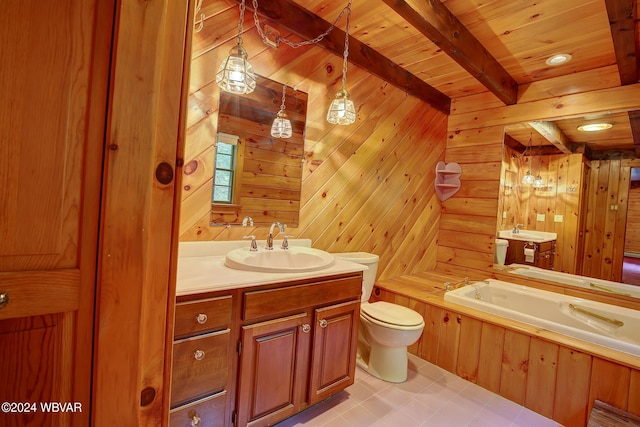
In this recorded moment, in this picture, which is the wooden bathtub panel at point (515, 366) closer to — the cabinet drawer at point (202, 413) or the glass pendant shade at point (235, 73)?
the cabinet drawer at point (202, 413)

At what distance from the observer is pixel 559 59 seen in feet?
7.59

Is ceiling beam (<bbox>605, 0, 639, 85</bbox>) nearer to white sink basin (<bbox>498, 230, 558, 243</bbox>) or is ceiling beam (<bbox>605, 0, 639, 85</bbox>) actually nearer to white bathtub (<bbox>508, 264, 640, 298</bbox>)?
white sink basin (<bbox>498, 230, 558, 243</bbox>)

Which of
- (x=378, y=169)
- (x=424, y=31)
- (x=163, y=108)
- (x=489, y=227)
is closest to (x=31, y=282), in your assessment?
(x=163, y=108)

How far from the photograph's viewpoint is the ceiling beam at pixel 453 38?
1651mm

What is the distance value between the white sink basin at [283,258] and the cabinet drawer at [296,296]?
0.10 meters

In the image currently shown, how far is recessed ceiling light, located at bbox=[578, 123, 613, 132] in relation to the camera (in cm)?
248

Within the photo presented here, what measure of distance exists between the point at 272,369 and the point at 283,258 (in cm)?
61

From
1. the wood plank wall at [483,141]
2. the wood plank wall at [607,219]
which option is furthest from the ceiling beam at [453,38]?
the wood plank wall at [607,219]

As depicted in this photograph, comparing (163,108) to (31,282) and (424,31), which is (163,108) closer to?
(31,282)

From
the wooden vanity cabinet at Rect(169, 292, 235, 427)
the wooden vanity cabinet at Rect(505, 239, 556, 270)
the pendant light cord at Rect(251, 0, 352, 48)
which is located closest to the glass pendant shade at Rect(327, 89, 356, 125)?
the pendant light cord at Rect(251, 0, 352, 48)

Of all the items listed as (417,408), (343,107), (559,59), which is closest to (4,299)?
(343,107)

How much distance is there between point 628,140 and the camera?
2.46 metres

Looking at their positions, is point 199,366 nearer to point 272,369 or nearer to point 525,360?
point 272,369

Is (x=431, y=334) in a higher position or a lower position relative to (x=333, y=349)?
lower
